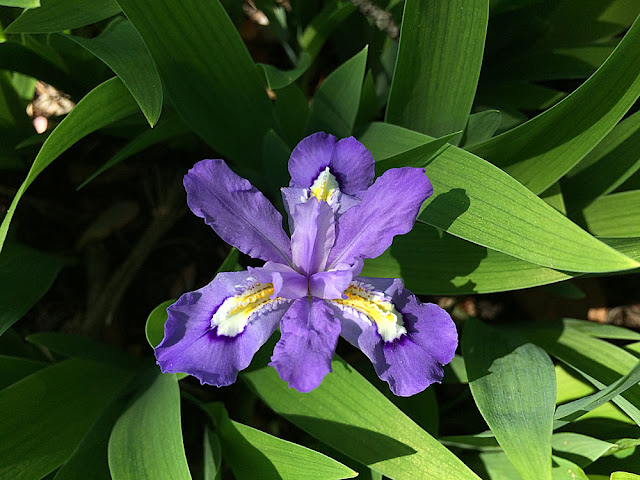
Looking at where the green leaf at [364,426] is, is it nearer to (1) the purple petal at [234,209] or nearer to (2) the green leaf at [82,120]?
(1) the purple petal at [234,209]

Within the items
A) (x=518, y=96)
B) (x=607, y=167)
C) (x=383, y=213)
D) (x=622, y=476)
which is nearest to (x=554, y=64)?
(x=518, y=96)

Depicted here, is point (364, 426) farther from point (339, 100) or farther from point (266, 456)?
point (339, 100)

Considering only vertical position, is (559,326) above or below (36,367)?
below

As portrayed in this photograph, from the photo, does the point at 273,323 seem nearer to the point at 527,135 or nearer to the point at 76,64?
the point at 527,135

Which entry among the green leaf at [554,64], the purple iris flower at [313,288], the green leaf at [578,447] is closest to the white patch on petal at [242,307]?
the purple iris flower at [313,288]

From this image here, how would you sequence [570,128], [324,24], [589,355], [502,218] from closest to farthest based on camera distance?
[502,218] < [570,128] < [589,355] < [324,24]

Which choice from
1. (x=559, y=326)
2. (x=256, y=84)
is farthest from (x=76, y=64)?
(x=559, y=326)

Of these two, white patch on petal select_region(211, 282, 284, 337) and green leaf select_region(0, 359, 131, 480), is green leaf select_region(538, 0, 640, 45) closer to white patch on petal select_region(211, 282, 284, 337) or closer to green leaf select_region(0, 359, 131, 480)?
white patch on petal select_region(211, 282, 284, 337)
